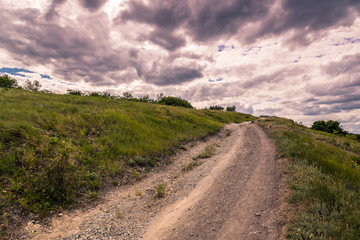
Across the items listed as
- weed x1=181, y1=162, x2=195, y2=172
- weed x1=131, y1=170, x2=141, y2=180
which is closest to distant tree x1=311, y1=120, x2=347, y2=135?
weed x1=181, y1=162, x2=195, y2=172

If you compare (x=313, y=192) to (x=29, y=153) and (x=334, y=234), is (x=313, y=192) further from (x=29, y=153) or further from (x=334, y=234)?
(x=29, y=153)

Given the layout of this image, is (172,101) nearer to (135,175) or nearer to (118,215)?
(135,175)

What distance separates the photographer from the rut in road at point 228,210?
4219mm

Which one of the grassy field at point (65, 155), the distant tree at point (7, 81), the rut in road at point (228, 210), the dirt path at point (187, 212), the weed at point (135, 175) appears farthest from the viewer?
the distant tree at point (7, 81)

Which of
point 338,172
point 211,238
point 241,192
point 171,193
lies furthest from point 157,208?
point 338,172

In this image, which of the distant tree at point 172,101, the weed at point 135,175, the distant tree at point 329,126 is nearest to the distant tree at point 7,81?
the distant tree at point 172,101

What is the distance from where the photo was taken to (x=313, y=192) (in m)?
4.84

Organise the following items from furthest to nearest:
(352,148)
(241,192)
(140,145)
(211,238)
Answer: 1. (352,148)
2. (140,145)
3. (241,192)
4. (211,238)

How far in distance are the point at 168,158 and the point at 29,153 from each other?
8049 mm

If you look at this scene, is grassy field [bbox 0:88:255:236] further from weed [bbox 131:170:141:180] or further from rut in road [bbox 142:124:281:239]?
rut in road [bbox 142:124:281:239]

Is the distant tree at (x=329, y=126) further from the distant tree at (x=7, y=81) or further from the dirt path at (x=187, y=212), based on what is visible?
the distant tree at (x=7, y=81)

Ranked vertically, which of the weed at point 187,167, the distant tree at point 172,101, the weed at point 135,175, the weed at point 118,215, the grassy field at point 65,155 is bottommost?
the weed at point 118,215

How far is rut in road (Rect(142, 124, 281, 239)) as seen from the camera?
4.22m

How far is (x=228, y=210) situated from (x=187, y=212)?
142 cm
